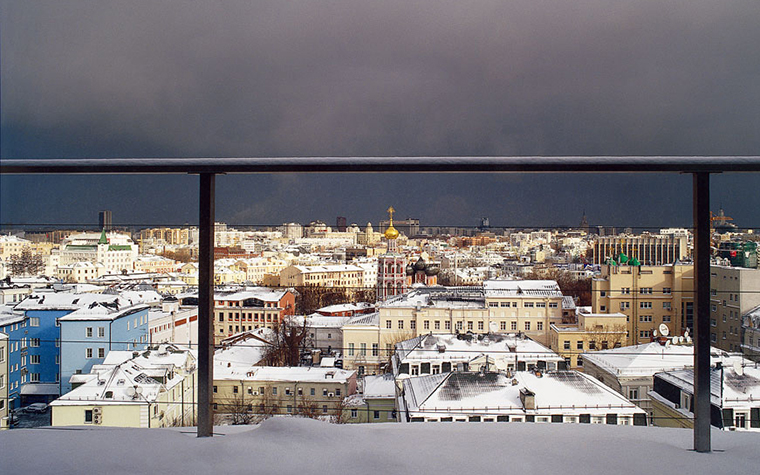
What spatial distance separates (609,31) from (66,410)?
645 centimetres

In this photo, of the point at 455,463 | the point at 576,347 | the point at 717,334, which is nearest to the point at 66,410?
the point at 455,463

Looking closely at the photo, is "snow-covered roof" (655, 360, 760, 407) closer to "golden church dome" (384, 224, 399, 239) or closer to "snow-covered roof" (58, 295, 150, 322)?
"golden church dome" (384, 224, 399, 239)

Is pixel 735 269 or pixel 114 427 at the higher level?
pixel 735 269

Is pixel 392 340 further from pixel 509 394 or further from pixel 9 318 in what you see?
pixel 9 318

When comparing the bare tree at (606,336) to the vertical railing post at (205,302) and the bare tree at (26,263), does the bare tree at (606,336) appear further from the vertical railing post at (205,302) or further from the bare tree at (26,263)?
the bare tree at (26,263)

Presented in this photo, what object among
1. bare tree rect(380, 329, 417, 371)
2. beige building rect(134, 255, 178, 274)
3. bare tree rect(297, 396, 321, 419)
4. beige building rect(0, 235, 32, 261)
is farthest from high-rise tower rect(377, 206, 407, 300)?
beige building rect(0, 235, 32, 261)

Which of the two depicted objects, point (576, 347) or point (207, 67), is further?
point (207, 67)

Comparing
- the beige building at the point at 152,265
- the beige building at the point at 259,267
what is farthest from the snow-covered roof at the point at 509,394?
the beige building at the point at 152,265

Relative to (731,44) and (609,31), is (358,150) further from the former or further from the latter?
(731,44)

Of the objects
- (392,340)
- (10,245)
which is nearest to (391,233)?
(392,340)

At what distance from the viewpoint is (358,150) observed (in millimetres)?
6953

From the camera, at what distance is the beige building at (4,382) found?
1108 mm

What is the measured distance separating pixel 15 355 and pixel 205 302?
51cm

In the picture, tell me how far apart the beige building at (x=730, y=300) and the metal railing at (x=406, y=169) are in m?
0.02
